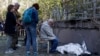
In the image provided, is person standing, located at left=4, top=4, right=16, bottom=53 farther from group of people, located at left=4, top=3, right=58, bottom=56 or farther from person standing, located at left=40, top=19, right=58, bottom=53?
person standing, located at left=40, top=19, right=58, bottom=53

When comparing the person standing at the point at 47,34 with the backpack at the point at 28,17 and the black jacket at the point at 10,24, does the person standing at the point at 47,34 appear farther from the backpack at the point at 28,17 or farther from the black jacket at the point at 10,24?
the backpack at the point at 28,17

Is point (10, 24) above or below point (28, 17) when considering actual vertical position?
below

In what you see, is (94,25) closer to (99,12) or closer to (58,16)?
(99,12)

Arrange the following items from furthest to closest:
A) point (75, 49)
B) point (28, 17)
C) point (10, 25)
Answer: point (75, 49) → point (10, 25) → point (28, 17)

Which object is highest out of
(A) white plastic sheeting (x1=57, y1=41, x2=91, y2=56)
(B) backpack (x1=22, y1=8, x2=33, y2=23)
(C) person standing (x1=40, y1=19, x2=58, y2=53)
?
(B) backpack (x1=22, y1=8, x2=33, y2=23)

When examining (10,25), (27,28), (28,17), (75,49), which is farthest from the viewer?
(75,49)

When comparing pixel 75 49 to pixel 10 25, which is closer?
pixel 10 25

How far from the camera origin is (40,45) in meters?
16.6

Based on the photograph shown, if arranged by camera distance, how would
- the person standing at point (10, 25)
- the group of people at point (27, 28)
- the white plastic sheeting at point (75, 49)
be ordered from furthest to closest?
the white plastic sheeting at point (75, 49) → the person standing at point (10, 25) → the group of people at point (27, 28)

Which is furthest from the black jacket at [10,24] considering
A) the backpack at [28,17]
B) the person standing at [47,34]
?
the backpack at [28,17]

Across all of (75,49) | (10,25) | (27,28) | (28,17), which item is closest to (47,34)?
(75,49)

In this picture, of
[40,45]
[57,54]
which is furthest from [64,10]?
[57,54]

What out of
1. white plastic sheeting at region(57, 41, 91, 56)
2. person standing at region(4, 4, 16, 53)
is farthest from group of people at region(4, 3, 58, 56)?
white plastic sheeting at region(57, 41, 91, 56)

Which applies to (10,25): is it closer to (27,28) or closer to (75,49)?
(27,28)
